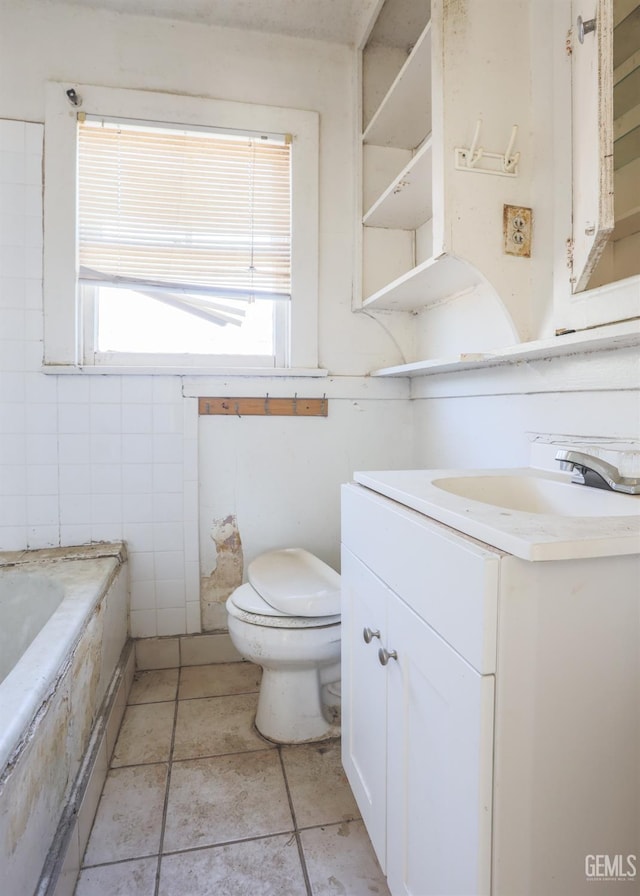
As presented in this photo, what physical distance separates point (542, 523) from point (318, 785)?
1.08 m

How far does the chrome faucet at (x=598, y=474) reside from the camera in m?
0.83

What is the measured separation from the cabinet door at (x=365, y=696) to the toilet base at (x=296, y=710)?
10.9 inches

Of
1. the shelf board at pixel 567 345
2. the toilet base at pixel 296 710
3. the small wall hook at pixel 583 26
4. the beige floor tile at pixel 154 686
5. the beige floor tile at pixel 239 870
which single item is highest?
the small wall hook at pixel 583 26

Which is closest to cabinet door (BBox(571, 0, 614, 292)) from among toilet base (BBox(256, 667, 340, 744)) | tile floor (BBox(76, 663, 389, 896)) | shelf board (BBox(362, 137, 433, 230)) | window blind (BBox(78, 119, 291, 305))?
shelf board (BBox(362, 137, 433, 230))

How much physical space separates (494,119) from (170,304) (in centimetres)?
127

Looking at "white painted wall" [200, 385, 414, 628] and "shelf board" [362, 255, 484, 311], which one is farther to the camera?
"white painted wall" [200, 385, 414, 628]

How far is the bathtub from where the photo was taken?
0.73 metres

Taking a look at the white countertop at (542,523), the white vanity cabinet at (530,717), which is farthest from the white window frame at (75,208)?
the white vanity cabinet at (530,717)

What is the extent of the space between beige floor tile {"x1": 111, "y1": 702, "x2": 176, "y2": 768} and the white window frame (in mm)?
1206

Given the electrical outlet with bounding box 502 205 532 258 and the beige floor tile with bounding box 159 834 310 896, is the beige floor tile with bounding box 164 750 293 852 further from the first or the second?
the electrical outlet with bounding box 502 205 532 258

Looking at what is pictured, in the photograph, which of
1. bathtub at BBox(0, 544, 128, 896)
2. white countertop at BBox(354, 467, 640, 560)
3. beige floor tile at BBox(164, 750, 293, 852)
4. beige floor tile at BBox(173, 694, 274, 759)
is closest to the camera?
white countertop at BBox(354, 467, 640, 560)

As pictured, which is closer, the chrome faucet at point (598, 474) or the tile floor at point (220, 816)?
the chrome faucet at point (598, 474)

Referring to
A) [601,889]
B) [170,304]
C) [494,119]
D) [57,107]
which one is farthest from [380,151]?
[601,889]

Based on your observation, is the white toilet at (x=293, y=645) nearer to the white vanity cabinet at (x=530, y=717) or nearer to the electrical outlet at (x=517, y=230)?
the white vanity cabinet at (x=530, y=717)
